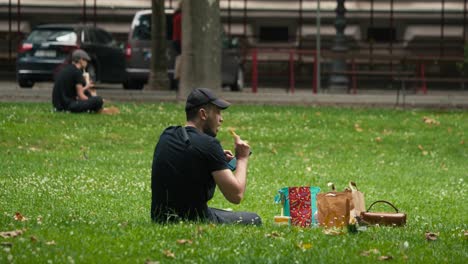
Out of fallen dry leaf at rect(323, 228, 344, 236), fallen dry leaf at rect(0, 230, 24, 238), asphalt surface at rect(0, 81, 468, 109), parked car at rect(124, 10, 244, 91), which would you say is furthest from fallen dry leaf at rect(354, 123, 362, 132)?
fallen dry leaf at rect(0, 230, 24, 238)

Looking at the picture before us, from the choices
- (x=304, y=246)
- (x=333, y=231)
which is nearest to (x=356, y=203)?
(x=333, y=231)

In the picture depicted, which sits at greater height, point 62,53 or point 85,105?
point 62,53

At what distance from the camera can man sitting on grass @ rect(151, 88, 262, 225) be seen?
31.7 ft

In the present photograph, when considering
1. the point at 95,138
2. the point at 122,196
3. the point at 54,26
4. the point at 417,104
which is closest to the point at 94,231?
the point at 122,196

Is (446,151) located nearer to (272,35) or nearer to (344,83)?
(344,83)

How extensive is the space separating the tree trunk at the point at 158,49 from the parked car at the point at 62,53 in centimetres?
173

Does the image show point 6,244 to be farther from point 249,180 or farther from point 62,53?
point 62,53

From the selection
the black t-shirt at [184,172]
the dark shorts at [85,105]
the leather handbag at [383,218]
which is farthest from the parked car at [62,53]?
the black t-shirt at [184,172]

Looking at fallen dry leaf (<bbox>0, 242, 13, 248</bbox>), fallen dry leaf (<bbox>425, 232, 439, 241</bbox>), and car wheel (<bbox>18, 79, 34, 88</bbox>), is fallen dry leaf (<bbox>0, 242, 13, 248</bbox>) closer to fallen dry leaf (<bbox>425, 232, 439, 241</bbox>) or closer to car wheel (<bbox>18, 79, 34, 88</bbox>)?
fallen dry leaf (<bbox>425, 232, 439, 241</bbox>)

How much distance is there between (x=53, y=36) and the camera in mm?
31844

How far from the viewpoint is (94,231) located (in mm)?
9367

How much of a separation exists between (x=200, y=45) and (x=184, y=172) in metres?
16.2

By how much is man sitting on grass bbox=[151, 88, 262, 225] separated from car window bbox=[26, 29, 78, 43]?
22.1 meters

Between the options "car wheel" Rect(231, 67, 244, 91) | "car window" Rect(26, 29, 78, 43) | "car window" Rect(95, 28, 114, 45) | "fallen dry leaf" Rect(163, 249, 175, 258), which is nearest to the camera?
"fallen dry leaf" Rect(163, 249, 175, 258)
